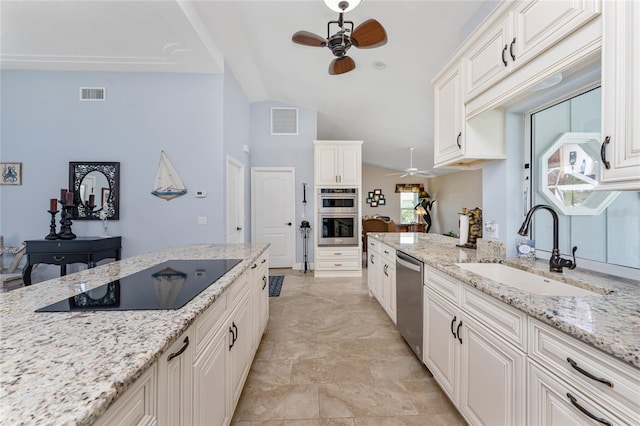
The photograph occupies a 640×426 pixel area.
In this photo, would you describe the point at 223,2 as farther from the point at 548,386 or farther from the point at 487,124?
the point at 548,386

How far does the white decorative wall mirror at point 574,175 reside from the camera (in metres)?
1.47

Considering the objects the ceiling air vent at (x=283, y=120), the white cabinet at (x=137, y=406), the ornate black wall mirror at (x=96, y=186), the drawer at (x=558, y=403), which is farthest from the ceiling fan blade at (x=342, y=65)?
the ornate black wall mirror at (x=96, y=186)

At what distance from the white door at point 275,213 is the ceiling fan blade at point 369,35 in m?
3.08

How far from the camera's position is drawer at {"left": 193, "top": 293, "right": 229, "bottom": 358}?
1020mm

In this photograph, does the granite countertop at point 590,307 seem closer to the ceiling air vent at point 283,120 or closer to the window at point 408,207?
the ceiling air vent at point 283,120

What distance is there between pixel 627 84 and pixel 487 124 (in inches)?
39.0

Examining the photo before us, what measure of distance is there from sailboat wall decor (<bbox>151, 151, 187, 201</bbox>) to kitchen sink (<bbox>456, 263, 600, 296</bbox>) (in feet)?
11.4

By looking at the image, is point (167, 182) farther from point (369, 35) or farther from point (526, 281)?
point (526, 281)

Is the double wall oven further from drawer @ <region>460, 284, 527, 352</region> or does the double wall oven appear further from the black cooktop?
drawer @ <region>460, 284, 527, 352</region>

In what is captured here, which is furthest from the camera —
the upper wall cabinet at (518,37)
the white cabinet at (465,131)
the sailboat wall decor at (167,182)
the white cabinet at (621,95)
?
the sailboat wall decor at (167,182)

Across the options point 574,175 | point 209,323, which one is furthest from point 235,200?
point 574,175

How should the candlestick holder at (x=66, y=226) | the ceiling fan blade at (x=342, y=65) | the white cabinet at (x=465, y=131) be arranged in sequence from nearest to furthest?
the white cabinet at (x=465, y=131)
the ceiling fan blade at (x=342, y=65)
the candlestick holder at (x=66, y=226)

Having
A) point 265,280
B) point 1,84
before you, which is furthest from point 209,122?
point 1,84

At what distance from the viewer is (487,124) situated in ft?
6.25
